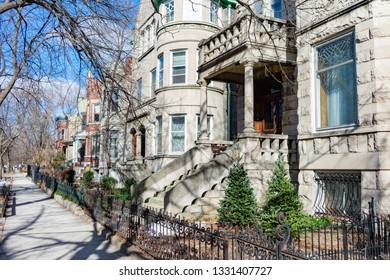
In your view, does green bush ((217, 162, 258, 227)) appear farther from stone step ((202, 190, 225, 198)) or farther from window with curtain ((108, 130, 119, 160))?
window with curtain ((108, 130, 119, 160))

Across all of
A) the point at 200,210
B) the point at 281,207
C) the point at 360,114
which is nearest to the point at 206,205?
the point at 200,210

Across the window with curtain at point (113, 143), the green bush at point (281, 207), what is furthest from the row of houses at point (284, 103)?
the window with curtain at point (113, 143)

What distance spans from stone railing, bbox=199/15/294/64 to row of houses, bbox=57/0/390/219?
42 millimetres

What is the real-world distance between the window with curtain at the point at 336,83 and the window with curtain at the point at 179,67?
10.0 meters

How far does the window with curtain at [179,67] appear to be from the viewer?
18.6 metres

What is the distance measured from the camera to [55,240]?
808cm

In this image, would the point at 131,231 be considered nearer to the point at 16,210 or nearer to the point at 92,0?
the point at 92,0

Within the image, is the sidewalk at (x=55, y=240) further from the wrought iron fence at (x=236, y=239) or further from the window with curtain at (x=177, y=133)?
the window with curtain at (x=177, y=133)

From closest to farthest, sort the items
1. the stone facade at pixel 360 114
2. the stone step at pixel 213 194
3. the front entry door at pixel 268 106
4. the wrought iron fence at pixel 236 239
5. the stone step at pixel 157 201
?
1. the wrought iron fence at pixel 236 239
2. the stone facade at pixel 360 114
3. the stone step at pixel 213 194
4. the stone step at pixel 157 201
5. the front entry door at pixel 268 106

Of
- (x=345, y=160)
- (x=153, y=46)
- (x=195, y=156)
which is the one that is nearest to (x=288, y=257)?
(x=345, y=160)

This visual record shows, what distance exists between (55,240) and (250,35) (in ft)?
27.3

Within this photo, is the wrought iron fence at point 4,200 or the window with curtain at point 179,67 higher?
the window with curtain at point 179,67

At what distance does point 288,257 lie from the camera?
3.87 meters

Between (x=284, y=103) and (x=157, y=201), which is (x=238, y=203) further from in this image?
(x=284, y=103)
